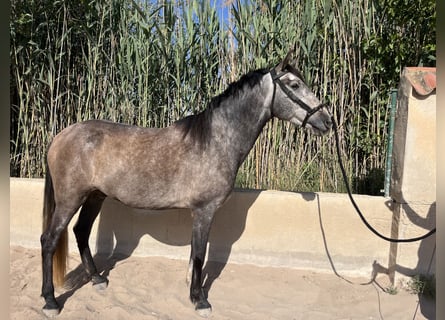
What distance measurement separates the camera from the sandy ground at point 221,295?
269cm

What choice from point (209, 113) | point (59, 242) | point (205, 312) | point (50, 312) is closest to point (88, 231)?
point (59, 242)

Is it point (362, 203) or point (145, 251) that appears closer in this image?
point (362, 203)

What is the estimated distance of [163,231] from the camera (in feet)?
11.9

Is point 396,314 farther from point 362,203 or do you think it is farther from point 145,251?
point 145,251

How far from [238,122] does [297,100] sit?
0.46m

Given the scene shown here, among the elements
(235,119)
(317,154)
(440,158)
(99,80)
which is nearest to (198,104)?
(99,80)

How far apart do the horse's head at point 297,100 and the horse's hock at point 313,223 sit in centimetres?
74

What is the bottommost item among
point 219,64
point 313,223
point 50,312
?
point 50,312

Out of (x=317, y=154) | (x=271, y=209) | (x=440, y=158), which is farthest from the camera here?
(x=317, y=154)

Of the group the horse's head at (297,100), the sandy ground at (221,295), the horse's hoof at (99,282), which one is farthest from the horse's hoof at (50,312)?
the horse's head at (297,100)

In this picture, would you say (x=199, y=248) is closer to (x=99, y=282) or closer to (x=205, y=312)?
(x=205, y=312)

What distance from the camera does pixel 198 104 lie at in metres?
4.60

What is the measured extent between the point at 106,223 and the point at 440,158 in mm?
3441

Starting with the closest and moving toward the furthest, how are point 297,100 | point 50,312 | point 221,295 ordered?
point 50,312, point 297,100, point 221,295
